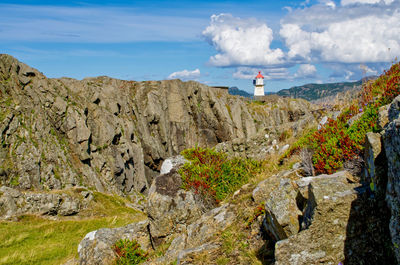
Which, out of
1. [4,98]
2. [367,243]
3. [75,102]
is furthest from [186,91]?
[367,243]

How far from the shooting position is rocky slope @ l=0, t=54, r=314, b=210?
44469mm

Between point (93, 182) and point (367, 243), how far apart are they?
166 ft

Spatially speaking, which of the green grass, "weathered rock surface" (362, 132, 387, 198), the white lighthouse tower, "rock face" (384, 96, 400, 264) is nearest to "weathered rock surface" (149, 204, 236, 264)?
"weathered rock surface" (362, 132, 387, 198)

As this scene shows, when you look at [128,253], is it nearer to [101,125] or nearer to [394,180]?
[394,180]

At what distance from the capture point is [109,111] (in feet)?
210

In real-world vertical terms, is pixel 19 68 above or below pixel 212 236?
above

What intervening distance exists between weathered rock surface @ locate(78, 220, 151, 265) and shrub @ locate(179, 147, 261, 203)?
2575mm

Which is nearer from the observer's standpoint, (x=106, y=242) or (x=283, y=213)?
(x=283, y=213)

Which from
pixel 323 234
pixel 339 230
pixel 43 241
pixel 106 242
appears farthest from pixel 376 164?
pixel 43 241

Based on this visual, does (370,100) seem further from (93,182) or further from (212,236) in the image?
(93,182)

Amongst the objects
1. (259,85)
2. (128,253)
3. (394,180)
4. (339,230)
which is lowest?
(128,253)

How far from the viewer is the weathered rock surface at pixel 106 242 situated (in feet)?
36.9

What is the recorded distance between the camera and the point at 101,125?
194ft

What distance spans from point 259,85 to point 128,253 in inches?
4348
